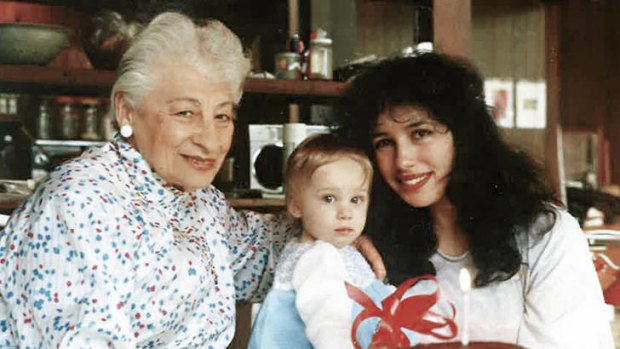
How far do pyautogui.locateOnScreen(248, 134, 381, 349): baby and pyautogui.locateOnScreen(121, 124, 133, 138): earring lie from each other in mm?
245

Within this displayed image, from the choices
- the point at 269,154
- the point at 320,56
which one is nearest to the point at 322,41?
the point at 320,56

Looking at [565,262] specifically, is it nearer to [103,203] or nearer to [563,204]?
[563,204]

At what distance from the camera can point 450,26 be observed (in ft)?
4.63

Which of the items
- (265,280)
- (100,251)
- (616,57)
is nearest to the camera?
(100,251)

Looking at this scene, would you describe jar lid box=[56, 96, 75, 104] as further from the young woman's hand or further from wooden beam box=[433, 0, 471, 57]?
wooden beam box=[433, 0, 471, 57]

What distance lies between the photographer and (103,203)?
101 centimetres

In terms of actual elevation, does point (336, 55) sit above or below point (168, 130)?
above

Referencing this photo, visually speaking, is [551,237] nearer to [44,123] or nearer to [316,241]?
[316,241]

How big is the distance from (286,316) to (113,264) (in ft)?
0.89

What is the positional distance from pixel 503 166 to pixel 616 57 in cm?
36

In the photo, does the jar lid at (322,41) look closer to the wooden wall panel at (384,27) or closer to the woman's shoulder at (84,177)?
the wooden wall panel at (384,27)

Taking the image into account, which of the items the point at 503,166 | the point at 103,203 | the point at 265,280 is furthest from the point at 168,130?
the point at 503,166

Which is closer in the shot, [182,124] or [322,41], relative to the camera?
[182,124]

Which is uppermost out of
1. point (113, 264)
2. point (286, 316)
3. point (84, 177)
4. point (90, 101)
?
point (90, 101)
